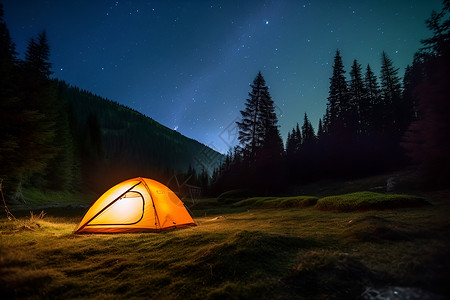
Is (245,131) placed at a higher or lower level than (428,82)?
higher

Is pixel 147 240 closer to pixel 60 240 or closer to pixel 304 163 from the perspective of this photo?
pixel 60 240

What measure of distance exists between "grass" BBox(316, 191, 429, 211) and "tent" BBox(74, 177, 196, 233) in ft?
25.2

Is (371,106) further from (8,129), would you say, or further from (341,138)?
(8,129)

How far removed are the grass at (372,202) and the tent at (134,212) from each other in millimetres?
7696

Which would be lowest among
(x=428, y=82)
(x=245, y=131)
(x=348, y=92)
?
(x=428, y=82)

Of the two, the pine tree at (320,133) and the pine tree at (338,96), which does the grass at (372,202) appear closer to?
the pine tree at (338,96)

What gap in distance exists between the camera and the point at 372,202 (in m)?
9.93

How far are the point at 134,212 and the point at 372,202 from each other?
10572mm

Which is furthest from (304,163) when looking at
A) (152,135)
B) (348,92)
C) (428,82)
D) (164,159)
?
(152,135)

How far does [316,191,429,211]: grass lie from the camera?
30.7ft

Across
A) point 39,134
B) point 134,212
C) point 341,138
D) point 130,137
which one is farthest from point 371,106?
point 130,137

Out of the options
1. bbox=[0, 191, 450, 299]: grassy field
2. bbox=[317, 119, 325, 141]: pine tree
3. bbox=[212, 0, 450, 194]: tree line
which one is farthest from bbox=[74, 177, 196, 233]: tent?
bbox=[317, 119, 325, 141]: pine tree

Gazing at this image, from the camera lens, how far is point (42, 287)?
3.03 meters

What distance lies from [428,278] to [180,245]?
170 inches
